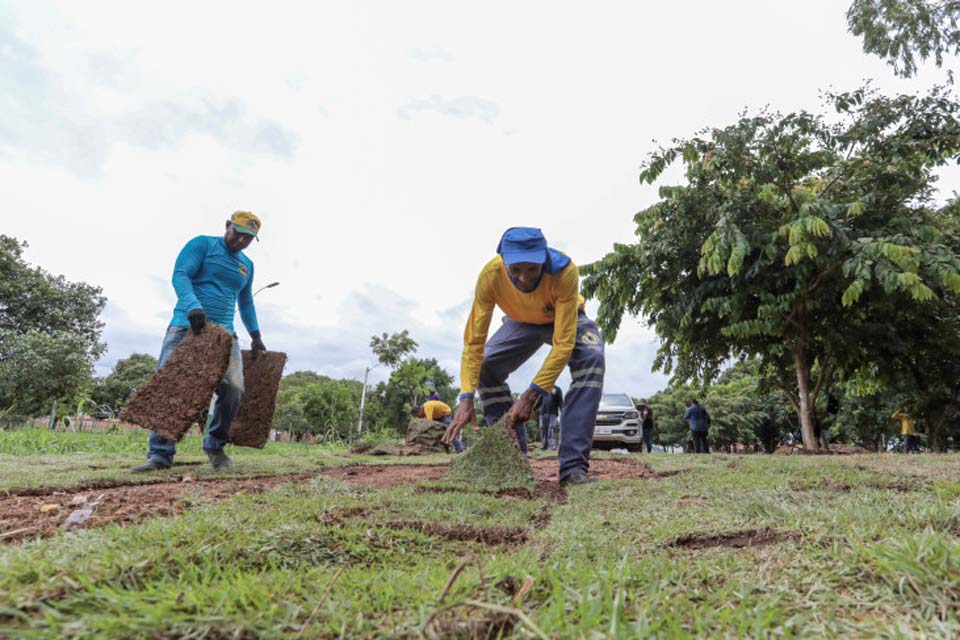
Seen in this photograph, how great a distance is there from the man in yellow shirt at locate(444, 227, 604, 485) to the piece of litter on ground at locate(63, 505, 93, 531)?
1.95 m

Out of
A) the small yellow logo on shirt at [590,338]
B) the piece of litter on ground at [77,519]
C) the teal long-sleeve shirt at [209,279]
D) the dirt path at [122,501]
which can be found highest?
the teal long-sleeve shirt at [209,279]

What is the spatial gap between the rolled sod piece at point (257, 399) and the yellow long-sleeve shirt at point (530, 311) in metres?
2.07

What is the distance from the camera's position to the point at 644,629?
82 cm

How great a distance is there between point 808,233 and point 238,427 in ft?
24.6

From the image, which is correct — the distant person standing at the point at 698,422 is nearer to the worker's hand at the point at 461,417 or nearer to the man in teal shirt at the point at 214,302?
the worker's hand at the point at 461,417

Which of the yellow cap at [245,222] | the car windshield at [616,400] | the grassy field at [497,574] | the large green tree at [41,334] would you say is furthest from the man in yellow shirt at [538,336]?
the large green tree at [41,334]

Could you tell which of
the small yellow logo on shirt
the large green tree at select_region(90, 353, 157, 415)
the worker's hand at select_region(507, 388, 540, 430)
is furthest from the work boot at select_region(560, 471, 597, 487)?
the large green tree at select_region(90, 353, 157, 415)

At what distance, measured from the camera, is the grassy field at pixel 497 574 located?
85cm

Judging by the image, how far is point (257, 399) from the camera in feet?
16.5

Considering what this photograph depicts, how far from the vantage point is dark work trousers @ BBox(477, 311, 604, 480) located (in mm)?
3596

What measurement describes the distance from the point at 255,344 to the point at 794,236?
6.75 metres

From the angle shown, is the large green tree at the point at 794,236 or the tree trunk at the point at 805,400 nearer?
the large green tree at the point at 794,236

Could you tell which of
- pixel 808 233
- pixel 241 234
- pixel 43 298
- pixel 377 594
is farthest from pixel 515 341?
pixel 43 298

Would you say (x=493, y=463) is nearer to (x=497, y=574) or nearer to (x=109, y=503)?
(x=109, y=503)
